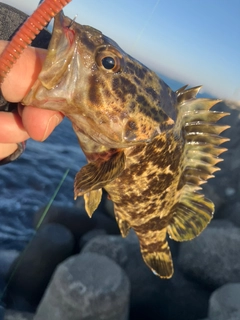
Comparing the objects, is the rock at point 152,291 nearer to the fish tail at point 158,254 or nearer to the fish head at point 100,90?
the fish tail at point 158,254

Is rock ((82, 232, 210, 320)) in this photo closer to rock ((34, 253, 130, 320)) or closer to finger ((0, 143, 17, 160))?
rock ((34, 253, 130, 320))

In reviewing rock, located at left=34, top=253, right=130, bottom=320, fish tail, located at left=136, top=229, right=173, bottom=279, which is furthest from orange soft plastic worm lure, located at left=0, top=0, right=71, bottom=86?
rock, located at left=34, top=253, right=130, bottom=320

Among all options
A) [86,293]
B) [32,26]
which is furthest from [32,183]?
[32,26]

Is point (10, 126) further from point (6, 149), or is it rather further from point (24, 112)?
point (6, 149)

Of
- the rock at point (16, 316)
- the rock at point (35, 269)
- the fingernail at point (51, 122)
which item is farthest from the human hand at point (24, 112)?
the rock at point (35, 269)

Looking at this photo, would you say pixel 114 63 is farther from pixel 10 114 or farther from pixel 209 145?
pixel 209 145

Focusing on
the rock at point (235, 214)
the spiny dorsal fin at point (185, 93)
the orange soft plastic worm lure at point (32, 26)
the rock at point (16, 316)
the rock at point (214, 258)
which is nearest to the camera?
the orange soft plastic worm lure at point (32, 26)
